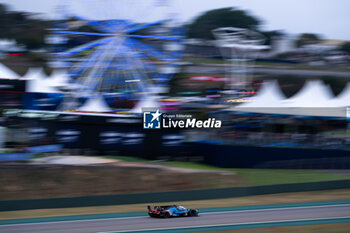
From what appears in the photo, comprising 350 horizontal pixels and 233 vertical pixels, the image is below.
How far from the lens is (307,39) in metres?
81.9

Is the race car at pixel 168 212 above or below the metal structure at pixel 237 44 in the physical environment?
below

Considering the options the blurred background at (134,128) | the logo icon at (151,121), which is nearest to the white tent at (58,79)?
the blurred background at (134,128)

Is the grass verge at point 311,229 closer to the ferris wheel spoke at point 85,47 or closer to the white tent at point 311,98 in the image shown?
the white tent at point 311,98

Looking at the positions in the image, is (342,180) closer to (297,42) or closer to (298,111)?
(298,111)

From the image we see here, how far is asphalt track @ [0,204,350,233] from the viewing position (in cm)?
1215

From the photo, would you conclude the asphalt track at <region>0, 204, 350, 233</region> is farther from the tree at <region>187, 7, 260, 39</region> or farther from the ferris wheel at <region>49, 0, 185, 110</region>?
the tree at <region>187, 7, 260, 39</region>

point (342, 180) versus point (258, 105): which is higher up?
point (258, 105)

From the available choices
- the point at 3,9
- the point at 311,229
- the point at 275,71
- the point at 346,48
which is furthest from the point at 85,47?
the point at 346,48

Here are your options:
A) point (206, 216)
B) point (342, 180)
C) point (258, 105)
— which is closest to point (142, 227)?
point (206, 216)

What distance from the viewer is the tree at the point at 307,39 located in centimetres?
7679

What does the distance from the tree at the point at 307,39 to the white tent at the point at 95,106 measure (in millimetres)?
57411

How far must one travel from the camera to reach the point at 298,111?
25.5 m

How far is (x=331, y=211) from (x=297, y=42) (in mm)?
65454

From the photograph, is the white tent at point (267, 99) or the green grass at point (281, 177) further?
the white tent at point (267, 99)
